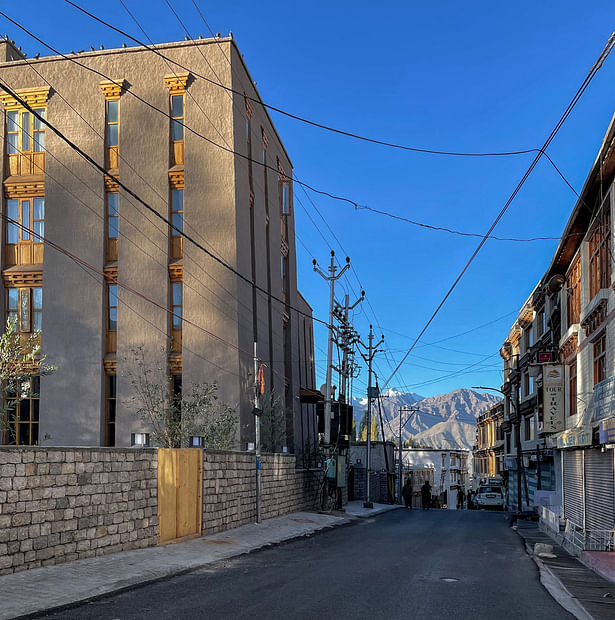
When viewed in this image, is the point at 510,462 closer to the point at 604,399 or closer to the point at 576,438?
the point at 576,438

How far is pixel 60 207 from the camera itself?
3064cm

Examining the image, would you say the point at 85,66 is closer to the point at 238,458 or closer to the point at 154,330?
the point at 154,330

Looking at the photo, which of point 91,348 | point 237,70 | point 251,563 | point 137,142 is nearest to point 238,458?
point 251,563

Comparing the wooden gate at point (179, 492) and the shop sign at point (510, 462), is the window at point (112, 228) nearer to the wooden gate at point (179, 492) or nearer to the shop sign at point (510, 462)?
the wooden gate at point (179, 492)

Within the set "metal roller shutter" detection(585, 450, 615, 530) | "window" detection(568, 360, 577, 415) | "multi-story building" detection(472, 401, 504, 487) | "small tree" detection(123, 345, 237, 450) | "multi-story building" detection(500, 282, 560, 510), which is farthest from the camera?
"multi-story building" detection(472, 401, 504, 487)

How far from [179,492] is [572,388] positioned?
1388cm

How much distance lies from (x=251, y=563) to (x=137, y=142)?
21054 mm

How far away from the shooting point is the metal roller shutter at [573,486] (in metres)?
22.1

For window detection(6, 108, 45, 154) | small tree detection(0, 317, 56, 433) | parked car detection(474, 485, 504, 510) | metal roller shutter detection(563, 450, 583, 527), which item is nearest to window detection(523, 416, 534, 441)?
parked car detection(474, 485, 504, 510)

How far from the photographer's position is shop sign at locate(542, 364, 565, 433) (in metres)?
24.6

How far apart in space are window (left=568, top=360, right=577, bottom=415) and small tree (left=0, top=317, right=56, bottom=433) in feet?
56.3

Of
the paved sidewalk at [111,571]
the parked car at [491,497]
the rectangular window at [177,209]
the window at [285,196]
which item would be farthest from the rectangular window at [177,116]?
the parked car at [491,497]

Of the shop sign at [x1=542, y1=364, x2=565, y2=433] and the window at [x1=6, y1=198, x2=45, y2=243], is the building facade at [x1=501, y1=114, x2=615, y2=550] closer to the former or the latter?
the shop sign at [x1=542, y1=364, x2=565, y2=433]

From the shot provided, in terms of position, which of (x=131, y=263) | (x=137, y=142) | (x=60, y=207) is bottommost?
(x=131, y=263)
